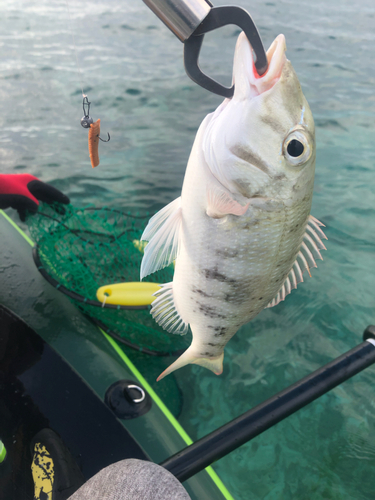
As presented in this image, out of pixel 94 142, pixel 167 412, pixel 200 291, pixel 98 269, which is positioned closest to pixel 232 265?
pixel 200 291

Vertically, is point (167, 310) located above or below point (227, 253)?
below

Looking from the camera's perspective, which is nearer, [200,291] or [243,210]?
[243,210]

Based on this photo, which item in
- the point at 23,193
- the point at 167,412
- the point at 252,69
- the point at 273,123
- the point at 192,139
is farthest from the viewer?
the point at 192,139

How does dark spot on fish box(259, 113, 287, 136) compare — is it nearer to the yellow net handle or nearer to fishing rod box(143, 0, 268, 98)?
fishing rod box(143, 0, 268, 98)

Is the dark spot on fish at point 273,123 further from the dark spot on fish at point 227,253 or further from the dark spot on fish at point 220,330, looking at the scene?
the dark spot on fish at point 220,330

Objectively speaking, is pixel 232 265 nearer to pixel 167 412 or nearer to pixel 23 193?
pixel 167 412

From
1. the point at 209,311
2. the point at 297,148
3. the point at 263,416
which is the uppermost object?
the point at 297,148

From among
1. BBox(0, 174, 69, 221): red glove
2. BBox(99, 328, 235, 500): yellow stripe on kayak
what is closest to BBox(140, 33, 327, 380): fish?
BBox(99, 328, 235, 500): yellow stripe on kayak

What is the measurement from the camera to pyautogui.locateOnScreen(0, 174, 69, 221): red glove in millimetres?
3131

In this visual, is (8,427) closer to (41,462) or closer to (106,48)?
(41,462)

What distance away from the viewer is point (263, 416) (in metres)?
1.76

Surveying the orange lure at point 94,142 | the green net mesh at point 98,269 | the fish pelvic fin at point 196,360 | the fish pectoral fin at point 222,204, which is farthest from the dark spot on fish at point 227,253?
the green net mesh at point 98,269

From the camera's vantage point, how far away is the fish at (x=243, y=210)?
1.25 m

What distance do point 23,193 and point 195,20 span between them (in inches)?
111
